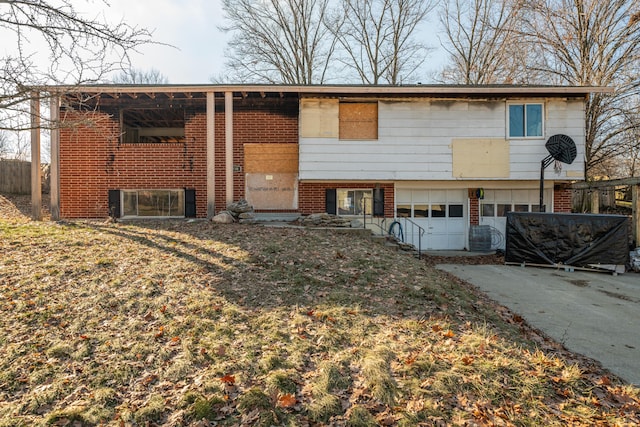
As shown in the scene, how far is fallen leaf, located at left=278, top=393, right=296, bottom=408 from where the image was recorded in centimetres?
269

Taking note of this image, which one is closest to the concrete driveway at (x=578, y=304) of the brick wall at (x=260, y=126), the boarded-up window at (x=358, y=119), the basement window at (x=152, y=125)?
the boarded-up window at (x=358, y=119)

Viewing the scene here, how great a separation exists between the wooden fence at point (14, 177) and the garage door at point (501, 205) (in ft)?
66.8

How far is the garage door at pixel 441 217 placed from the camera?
12.2 meters

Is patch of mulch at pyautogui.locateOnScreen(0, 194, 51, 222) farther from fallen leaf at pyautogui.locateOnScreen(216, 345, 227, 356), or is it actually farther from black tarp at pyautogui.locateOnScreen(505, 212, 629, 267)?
black tarp at pyautogui.locateOnScreen(505, 212, 629, 267)

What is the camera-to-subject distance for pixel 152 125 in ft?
45.9

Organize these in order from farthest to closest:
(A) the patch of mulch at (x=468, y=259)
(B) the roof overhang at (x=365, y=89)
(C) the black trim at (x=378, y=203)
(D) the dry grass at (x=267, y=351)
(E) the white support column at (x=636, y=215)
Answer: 1. (C) the black trim at (x=378, y=203)
2. (B) the roof overhang at (x=365, y=89)
3. (E) the white support column at (x=636, y=215)
4. (A) the patch of mulch at (x=468, y=259)
5. (D) the dry grass at (x=267, y=351)

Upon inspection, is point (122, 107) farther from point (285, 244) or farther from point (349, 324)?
point (349, 324)

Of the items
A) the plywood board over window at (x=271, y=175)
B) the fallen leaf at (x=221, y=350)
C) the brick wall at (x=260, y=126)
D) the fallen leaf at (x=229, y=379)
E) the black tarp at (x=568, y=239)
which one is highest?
the brick wall at (x=260, y=126)

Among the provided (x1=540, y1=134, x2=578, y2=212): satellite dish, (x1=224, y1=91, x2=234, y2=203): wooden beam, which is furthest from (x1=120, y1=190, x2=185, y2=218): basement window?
(x1=540, y1=134, x2=578, y2=212): satellite dish

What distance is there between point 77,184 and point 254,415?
474 inches

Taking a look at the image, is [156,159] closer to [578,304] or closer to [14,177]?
[14,177]

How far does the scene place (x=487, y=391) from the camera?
9.41ft

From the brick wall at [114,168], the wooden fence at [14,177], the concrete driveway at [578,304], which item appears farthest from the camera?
the wooden fence at [14,177]

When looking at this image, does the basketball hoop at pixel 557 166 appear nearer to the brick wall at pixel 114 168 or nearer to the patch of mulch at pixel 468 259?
the patch of mulch at pixel 468 259
